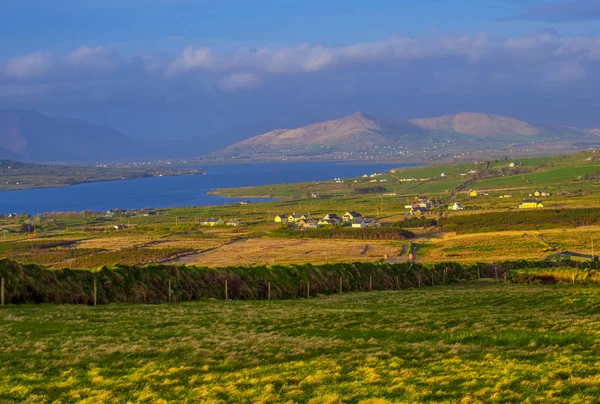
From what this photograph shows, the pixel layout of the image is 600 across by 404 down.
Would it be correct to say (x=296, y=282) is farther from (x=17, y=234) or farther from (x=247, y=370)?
(x=17, y=234)

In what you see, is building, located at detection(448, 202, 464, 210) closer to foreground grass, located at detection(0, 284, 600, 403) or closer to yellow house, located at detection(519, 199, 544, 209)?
yellow house, located at detection(519, 199, 544, 209)

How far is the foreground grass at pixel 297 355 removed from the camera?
33.2ft

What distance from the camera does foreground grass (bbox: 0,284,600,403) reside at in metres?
10.1

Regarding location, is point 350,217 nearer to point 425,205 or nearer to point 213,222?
point 213,222

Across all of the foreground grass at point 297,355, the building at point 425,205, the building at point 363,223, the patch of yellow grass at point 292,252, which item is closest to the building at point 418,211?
the building at point 425,205

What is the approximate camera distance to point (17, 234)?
318 feet

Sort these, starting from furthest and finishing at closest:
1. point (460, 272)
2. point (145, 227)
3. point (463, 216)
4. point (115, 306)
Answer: point (145, 227) < point (463, 216) < point (460, 272) < point (115, 306)

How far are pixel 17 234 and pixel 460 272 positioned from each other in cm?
7531

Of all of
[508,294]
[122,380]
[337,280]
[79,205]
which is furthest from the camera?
[79,205]

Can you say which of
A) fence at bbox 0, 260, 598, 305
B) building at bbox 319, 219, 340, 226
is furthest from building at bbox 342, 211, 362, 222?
fence at bbox 0, 260, 598, 305

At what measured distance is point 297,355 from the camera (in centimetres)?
1284

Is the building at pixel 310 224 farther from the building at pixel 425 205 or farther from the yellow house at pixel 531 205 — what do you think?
the yellow house at pixel 531 205

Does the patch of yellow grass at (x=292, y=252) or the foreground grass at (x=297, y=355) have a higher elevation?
the foreground grass at (x=297, y=355)

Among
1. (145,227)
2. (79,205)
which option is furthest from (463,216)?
(79,205)
